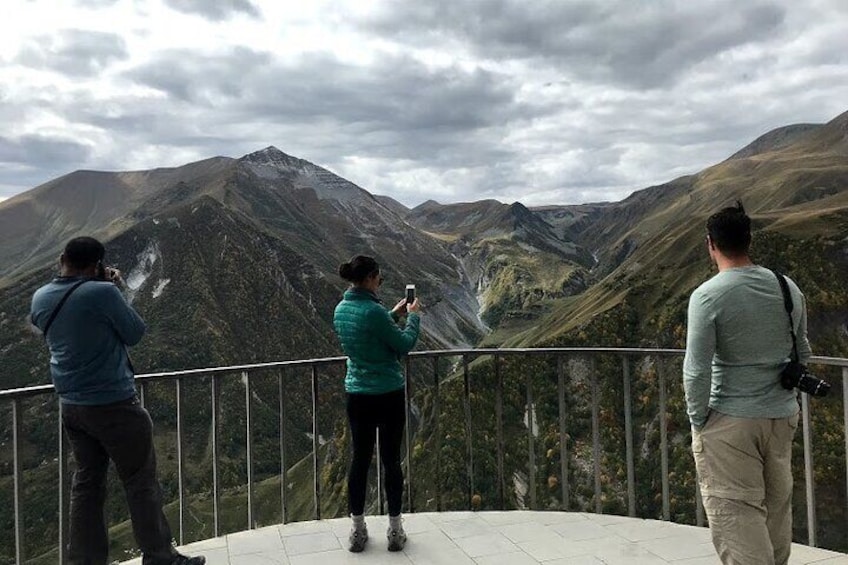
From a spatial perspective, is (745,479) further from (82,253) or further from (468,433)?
(82,253)

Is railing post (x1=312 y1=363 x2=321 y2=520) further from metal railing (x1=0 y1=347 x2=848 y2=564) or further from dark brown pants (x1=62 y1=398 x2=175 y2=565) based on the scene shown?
dark brown pants (x1=62 y1=398 x2=175 y2=565)

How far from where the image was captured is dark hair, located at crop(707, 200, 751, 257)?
3.20 meters

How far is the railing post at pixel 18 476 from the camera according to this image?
4227 mm

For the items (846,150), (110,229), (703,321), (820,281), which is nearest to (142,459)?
(703,321)

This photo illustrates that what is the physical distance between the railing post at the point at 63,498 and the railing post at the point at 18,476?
23cm

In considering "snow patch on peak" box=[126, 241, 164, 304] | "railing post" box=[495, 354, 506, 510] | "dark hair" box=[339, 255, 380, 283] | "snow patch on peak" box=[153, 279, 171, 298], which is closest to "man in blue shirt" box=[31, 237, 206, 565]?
"dark hair" box=[339, 255, 380, 283]

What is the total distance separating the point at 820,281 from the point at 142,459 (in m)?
59.6

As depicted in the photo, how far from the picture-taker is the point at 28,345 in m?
104

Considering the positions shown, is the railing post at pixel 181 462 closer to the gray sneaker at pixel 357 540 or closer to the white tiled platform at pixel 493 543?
the white tiled platform at pixel 493 543

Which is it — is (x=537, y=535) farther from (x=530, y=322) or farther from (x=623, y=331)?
(x=530, y=322)

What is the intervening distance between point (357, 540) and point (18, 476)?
2345 millimetres

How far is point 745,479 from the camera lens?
3191 millimetres

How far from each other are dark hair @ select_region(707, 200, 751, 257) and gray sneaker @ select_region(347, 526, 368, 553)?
10.9 feet

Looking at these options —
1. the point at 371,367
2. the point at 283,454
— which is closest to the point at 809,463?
the point at 371,367
